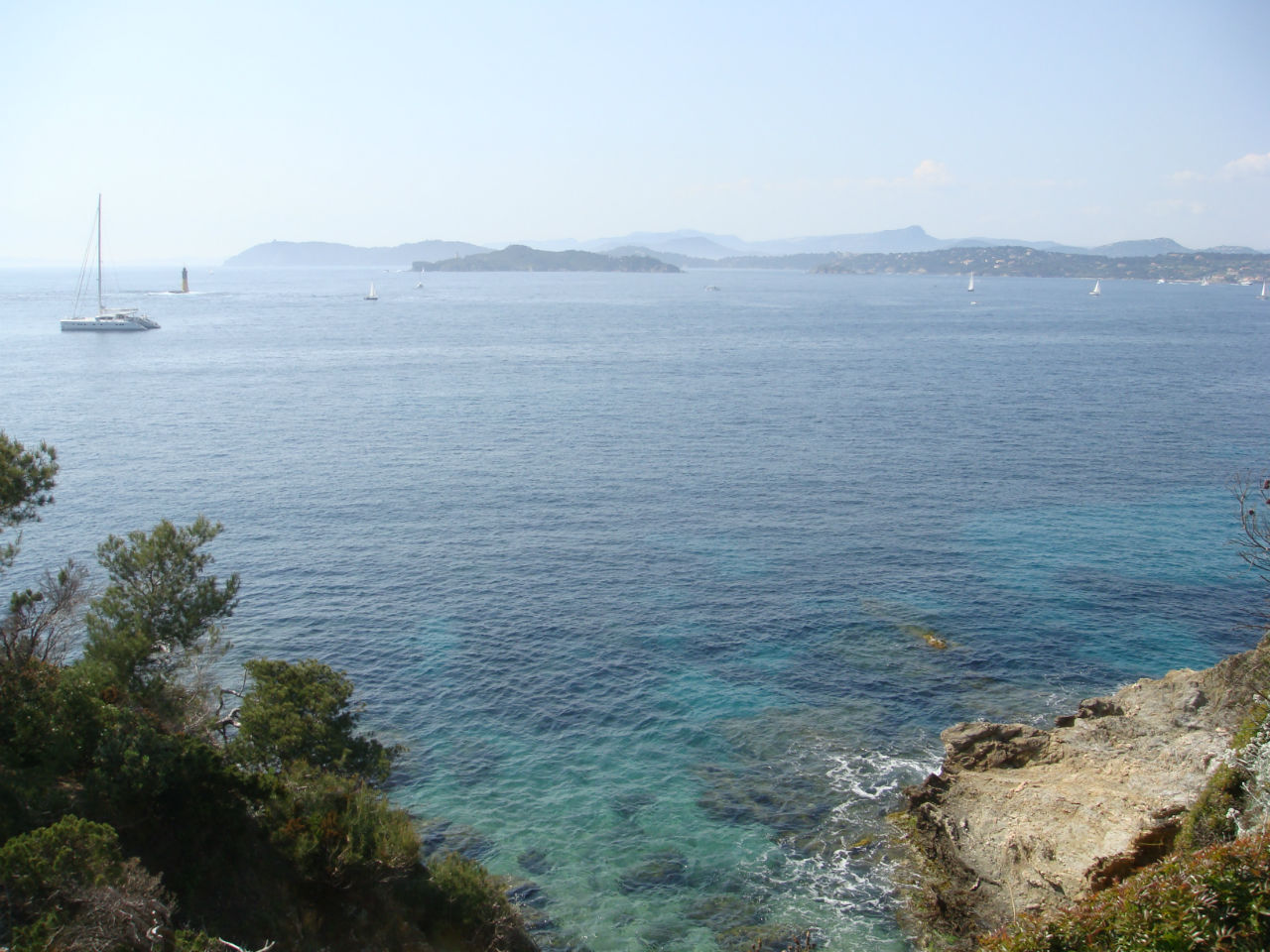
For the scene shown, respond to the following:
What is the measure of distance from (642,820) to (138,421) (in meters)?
85.2

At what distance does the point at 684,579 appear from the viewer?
5975 centimetres

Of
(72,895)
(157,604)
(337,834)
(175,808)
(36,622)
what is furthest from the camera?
(157,604)

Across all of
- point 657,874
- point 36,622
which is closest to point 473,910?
point 657,874

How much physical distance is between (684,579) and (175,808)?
37163mm

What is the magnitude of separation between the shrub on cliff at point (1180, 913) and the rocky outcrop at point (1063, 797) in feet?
37.4

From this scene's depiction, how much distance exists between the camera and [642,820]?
124ft

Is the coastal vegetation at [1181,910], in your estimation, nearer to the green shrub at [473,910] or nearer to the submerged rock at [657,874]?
the submerged rock at [657,874]

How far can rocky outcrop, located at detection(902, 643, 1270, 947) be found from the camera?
3144 cm

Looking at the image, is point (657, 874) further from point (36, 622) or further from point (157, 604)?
point (36, 622)

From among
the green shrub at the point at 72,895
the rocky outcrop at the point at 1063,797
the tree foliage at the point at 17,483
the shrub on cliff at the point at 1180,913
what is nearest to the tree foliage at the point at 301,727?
the green shrub at the point at 72,895

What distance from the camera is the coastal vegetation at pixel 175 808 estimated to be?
2070cm

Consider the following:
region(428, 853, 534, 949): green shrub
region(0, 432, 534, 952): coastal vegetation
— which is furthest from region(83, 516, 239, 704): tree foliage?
region(428, 853, 534, 949): green shrub

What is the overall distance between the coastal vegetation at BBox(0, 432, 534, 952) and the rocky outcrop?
55.0 feet

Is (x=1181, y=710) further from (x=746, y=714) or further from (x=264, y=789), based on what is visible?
(x=264, y=789)
